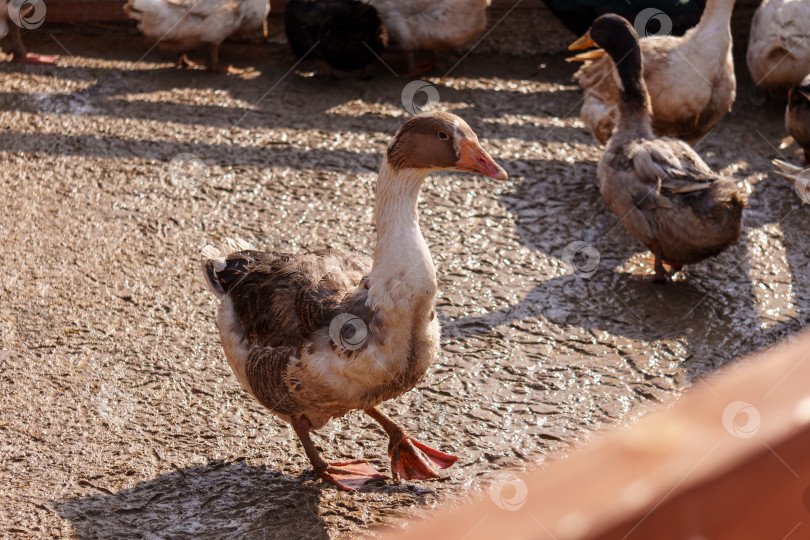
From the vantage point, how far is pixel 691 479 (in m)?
0.67

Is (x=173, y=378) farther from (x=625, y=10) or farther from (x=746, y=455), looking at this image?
(x=625, y=10)

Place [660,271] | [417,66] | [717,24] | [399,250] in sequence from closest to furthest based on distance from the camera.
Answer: [399,250], [660,271], [717,24], [417,66]

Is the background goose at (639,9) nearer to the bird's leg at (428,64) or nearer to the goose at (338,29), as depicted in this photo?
the bird's leg at (428,64)

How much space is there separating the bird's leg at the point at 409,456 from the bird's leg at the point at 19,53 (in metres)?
5.79

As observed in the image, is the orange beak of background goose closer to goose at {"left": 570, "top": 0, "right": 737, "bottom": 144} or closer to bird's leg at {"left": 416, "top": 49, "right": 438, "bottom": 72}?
goose at {"left": 570, "top": 0, "right": 737, "bottom": 144}

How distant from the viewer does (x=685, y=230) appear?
195 inches

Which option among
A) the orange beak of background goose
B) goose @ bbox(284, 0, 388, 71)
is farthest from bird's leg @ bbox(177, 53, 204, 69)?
the orange beak of background goose

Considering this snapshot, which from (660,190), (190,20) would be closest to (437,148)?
(660,190)

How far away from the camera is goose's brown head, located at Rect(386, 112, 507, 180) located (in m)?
3.25

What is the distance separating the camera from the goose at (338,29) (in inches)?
304

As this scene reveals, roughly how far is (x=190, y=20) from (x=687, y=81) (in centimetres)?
448

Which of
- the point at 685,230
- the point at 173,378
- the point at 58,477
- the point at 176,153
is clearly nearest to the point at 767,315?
the point at 685,230

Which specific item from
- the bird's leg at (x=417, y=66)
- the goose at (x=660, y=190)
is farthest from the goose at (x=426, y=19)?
the goose at (x=660, y=190)

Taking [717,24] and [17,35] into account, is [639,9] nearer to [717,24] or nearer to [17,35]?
[717,24]
